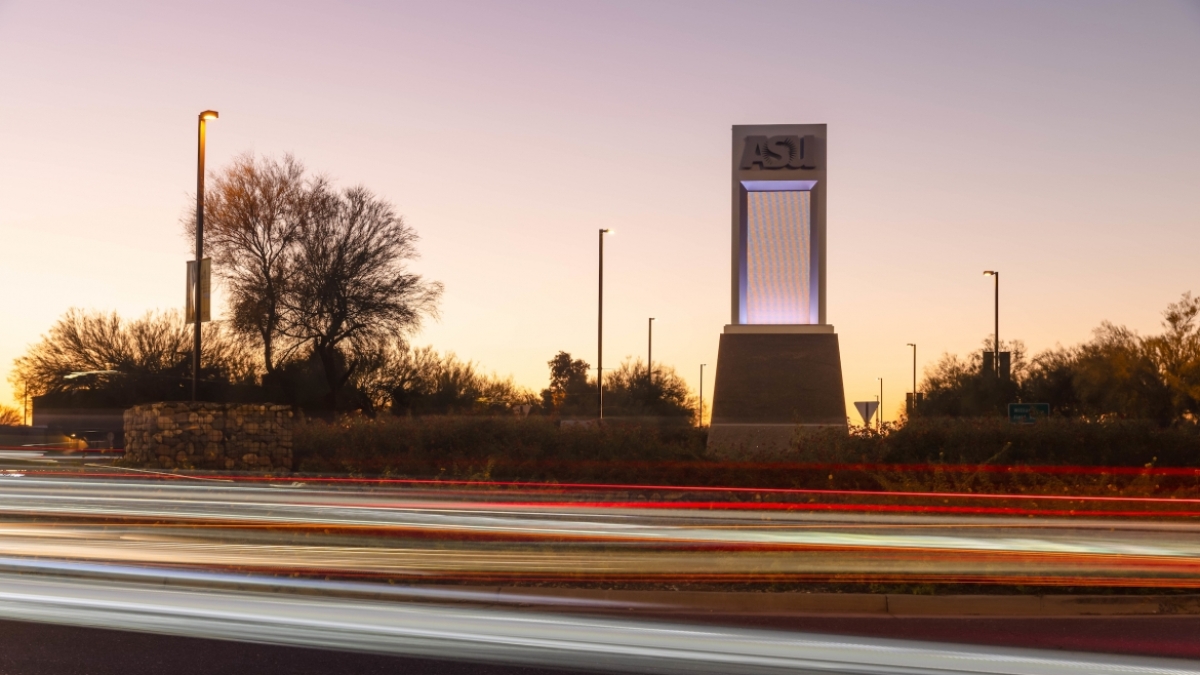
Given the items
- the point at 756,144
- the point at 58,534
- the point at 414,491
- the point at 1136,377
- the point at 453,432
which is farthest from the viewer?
the point at 1136,377

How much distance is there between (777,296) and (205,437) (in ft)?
45.0

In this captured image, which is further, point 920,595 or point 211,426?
point 211,426

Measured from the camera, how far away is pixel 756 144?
25.7m

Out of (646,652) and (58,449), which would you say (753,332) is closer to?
(58,449)

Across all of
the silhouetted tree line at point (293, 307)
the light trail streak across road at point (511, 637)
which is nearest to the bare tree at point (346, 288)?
the silhouetted tree line at point (293, 307)

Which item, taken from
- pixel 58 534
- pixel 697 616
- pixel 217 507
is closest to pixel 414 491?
pixel 217 507

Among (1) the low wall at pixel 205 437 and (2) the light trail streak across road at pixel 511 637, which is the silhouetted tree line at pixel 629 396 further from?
(2) the light trail streak across road at pixel 511 637

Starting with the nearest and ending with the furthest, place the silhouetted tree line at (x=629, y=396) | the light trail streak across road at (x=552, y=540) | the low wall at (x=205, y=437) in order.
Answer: the light trail streak across road at (x=552, y=540), the low wall at (x=205, y=437), the silhouetted tree line at (x=629, y=396)

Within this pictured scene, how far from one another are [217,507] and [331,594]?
340cm

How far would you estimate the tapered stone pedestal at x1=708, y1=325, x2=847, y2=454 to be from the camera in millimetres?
25297

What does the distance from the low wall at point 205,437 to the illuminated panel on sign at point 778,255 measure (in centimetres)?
1178

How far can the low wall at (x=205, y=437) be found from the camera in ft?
63.8

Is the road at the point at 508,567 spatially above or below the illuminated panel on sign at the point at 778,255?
below

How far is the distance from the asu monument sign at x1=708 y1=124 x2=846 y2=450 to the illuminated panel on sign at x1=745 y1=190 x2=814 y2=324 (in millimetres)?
25
